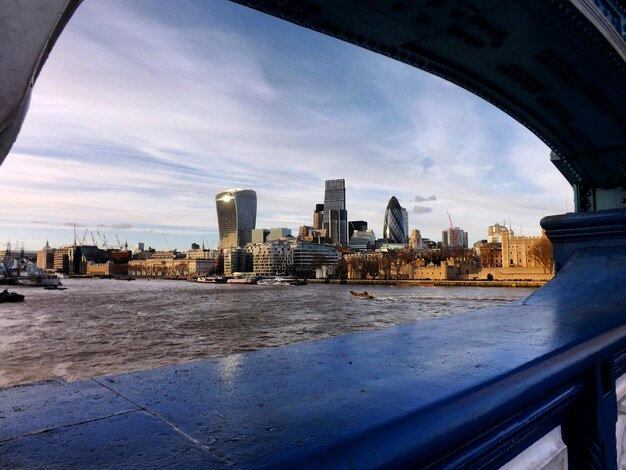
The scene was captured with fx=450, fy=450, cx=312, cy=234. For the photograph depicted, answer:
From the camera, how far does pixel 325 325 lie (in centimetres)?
2992

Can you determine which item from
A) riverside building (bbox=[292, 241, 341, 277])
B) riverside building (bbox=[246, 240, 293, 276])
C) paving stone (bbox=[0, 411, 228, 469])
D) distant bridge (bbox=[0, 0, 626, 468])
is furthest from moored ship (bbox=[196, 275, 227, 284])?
paving stone (bbox=[0, 411, 228, 469])

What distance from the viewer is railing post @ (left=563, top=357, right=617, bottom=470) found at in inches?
56.7

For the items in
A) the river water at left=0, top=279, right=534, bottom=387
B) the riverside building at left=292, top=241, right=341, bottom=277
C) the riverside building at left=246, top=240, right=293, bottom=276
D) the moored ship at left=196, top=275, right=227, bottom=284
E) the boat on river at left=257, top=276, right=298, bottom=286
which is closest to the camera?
the river water at left=0, top=279, right=534, bottom=387

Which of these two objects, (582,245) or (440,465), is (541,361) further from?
(582,245)

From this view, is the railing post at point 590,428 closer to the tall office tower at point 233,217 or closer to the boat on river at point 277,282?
the boat on river at point 277,282

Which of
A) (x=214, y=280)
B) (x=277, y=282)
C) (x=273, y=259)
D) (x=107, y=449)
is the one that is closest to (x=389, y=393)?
(x=107, y=449)

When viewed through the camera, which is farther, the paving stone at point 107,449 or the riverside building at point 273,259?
the riverside building at point 273,259

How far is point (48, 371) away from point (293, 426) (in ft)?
66.6

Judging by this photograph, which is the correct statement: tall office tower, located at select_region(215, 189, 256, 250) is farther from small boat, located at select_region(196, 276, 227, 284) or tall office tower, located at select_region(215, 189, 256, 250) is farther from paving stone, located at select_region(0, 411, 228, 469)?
paving stone, located at select_region(0, 411, 228, 469)

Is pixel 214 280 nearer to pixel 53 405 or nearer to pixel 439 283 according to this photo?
pixel 439 283

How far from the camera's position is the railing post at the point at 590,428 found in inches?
56.7

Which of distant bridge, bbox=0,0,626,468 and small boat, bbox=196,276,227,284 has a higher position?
distant bridge, bbox=0,0,626,468

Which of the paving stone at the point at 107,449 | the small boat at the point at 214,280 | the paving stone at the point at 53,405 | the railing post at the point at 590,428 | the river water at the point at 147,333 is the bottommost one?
the small boat at the point at 214,280

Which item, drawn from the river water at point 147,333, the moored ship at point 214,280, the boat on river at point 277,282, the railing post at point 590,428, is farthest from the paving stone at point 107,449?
the moored ship at point 214,280
